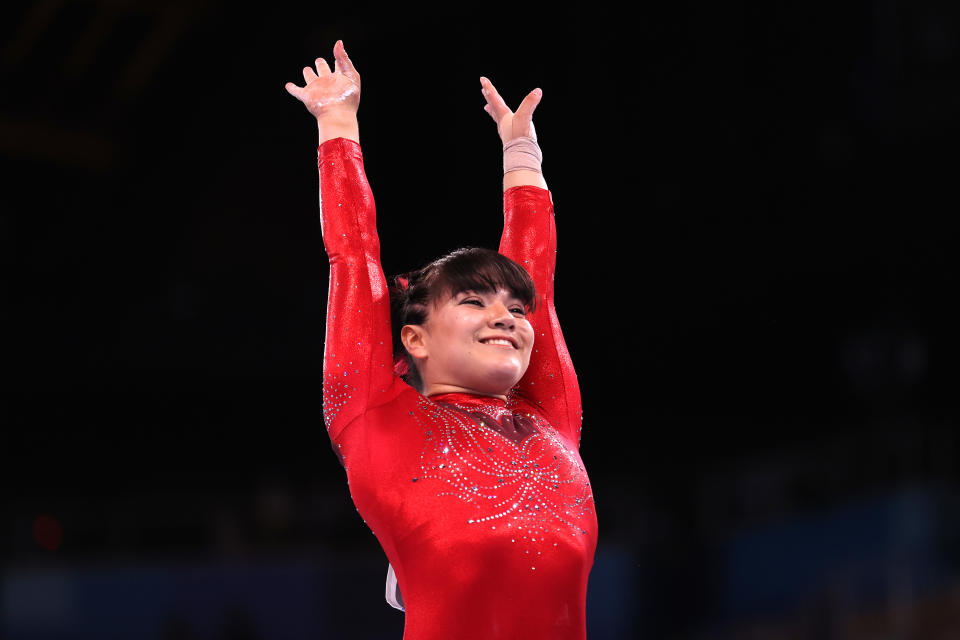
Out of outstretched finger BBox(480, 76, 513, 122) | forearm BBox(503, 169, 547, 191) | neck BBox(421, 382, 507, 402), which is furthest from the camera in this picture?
outstretched finger BBox(480, 76, 513, 122)

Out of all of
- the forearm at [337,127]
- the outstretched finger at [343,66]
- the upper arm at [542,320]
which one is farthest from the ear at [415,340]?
the outstretched finger at [343,66]

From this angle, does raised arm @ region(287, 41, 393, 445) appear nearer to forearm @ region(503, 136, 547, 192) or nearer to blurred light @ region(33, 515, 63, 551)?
forearm @ region(503, 136, 547, 192)

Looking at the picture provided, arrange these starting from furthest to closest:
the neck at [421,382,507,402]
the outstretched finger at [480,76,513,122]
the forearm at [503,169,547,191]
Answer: the outstretched finger at [480,76,513,122] → the forearm at [503,169,547,191] → the neck at [421,382,507,402]

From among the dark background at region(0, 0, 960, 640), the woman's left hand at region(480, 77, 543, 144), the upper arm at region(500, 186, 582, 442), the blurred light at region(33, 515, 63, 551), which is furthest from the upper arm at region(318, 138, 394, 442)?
the blurred light at region(33, 515, 63, 551)

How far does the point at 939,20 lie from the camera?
617cm

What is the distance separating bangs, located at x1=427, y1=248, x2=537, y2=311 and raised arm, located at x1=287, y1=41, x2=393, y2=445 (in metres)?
0.11

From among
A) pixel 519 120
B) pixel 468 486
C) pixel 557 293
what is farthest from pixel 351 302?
pixel 557 293

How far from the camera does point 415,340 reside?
2.16 meters

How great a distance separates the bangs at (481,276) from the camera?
2.10 metres

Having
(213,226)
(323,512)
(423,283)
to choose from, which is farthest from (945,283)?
(423,283)

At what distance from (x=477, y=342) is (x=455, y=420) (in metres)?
0.15

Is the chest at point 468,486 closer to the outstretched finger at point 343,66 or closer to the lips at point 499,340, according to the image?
the lips at point 499,340

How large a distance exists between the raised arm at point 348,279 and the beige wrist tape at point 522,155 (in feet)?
1.23

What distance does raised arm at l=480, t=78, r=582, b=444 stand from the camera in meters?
2.24
